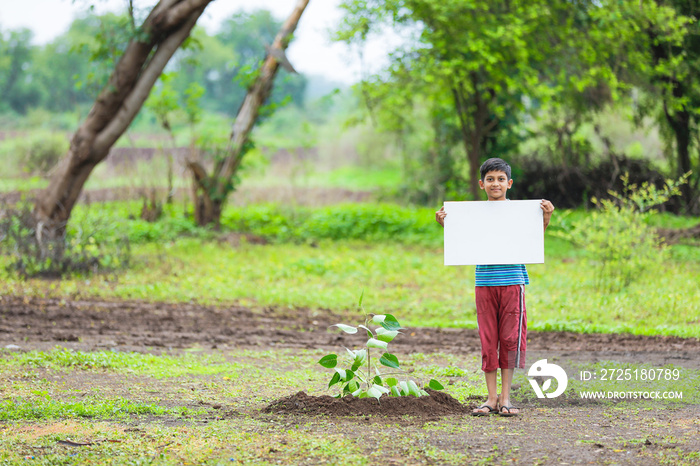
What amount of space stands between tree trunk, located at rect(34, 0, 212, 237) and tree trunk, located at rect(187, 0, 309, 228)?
3868 millimetres

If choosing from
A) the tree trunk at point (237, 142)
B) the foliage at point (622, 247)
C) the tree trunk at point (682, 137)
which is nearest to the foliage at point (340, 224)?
the tree trunk at point (237, 142)

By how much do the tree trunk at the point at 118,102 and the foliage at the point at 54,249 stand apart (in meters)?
0.36

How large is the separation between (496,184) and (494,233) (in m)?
0.33

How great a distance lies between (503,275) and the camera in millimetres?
4648

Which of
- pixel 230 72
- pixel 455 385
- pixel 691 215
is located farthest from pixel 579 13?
pixel 230 72

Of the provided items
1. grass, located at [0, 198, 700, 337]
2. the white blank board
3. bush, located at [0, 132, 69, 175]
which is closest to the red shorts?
the white blank board

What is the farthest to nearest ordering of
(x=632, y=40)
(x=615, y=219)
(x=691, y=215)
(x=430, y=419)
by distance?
(x=691, y=215) → (x=632, y=40) → (x=615, y=219) → (x=430, y=419)

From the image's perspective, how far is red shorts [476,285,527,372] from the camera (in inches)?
181

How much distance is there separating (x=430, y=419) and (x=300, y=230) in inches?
518

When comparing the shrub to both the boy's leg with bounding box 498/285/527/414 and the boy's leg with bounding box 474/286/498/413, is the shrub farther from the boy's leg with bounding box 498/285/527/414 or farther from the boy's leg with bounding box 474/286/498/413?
the boy's leg with bounding box 498/285/527/414

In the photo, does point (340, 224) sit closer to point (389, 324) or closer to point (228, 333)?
point (228, 333)

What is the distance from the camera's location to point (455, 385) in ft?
18.7

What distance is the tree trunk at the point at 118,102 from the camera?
41.4 ft

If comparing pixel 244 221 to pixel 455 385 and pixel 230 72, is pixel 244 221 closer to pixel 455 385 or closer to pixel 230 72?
pixel 455 385
